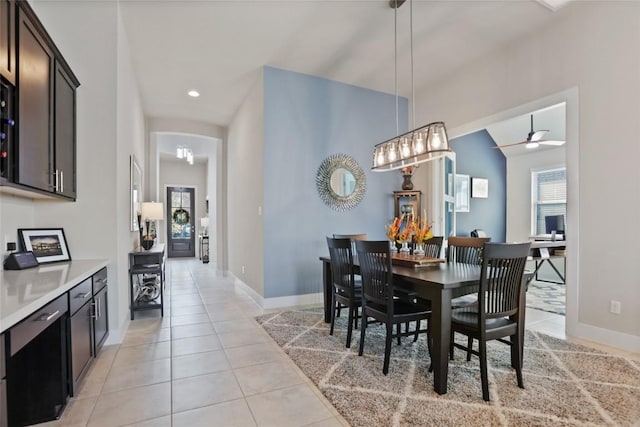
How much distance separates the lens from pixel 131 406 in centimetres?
207

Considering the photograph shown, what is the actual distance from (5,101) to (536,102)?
4558 millimetres

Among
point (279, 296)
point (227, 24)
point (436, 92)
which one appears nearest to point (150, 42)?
point (227, 24)

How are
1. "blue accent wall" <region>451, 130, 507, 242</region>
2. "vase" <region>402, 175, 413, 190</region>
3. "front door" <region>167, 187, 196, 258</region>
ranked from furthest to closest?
"front door" <region>167, 187, 196, 258</region> → "blue accent wall" <region>451, 130, 507, 242</region> → "vase" <region>402, 175, 413, 190</region>

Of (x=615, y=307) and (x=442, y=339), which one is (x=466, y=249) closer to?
(x=615, y=307)

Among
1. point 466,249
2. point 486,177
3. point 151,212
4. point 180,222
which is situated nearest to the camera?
point 466,249

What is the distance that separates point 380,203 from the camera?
5281mm

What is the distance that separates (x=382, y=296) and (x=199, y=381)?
1476mm

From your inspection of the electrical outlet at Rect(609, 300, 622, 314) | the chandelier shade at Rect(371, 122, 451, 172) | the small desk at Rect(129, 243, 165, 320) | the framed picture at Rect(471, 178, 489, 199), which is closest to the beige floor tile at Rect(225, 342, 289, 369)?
the small desk at Rect(129, 243, 165, 320)

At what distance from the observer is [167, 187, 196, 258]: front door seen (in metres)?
10.5

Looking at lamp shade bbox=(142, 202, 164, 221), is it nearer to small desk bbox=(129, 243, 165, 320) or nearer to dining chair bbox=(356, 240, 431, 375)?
small desk bbox=(129, 243, 165, 320)

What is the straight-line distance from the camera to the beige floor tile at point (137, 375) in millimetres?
2338

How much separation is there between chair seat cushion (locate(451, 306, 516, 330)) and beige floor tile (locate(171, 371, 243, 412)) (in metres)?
1.55

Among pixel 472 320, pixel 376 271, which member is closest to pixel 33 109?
pixel 376 271

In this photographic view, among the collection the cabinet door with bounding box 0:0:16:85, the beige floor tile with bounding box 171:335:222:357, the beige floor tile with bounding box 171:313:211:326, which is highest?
the cabinet door with bounding box 0:0:16:85
